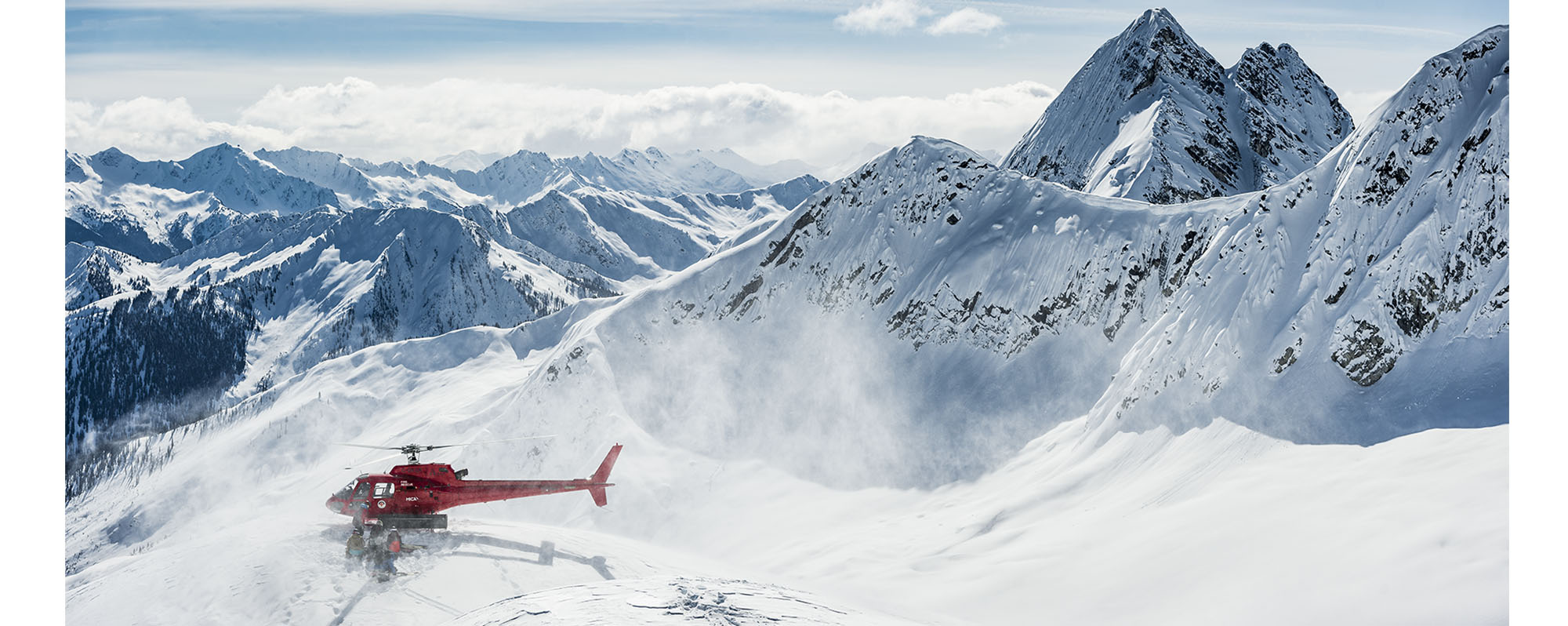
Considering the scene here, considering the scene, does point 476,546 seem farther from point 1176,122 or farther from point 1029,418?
point 1176,122

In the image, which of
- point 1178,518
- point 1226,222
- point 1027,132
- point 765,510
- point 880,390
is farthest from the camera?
point 1027,132

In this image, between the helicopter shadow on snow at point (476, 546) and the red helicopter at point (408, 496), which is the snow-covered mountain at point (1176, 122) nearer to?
the red helicopter at point (408, 496)

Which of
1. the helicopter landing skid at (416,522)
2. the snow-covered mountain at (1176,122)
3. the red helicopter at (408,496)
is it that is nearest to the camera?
the helicopter landing skid at (416,522)

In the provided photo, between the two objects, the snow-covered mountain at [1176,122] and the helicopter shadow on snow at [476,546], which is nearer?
the helicopter shadow on snow at [476,546]

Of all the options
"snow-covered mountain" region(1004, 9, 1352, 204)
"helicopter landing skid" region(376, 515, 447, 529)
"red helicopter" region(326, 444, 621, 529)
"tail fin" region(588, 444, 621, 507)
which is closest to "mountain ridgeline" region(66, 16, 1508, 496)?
"snow-covered mountain" region(1004, 9, 1352, 204)

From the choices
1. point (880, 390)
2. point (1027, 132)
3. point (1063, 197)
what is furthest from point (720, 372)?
point (1027, 132)

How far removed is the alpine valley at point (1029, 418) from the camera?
25.8m

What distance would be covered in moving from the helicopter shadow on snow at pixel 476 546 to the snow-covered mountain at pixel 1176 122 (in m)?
87.1

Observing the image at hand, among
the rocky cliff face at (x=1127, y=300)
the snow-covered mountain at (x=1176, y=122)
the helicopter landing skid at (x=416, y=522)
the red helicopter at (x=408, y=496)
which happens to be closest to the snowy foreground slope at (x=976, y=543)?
the helicopter landing skid at (x=416, y=522)

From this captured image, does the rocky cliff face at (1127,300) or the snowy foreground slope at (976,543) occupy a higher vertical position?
the rocky cliff face at (1127,300)

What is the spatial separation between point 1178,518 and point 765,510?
1352 inches

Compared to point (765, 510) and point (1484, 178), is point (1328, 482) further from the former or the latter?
point (765, 510)

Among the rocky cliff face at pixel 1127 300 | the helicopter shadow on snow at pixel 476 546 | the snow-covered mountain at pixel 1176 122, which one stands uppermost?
the snow-covered mountain at pixel 1176 122

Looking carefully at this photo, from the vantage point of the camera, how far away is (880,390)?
253 ft
